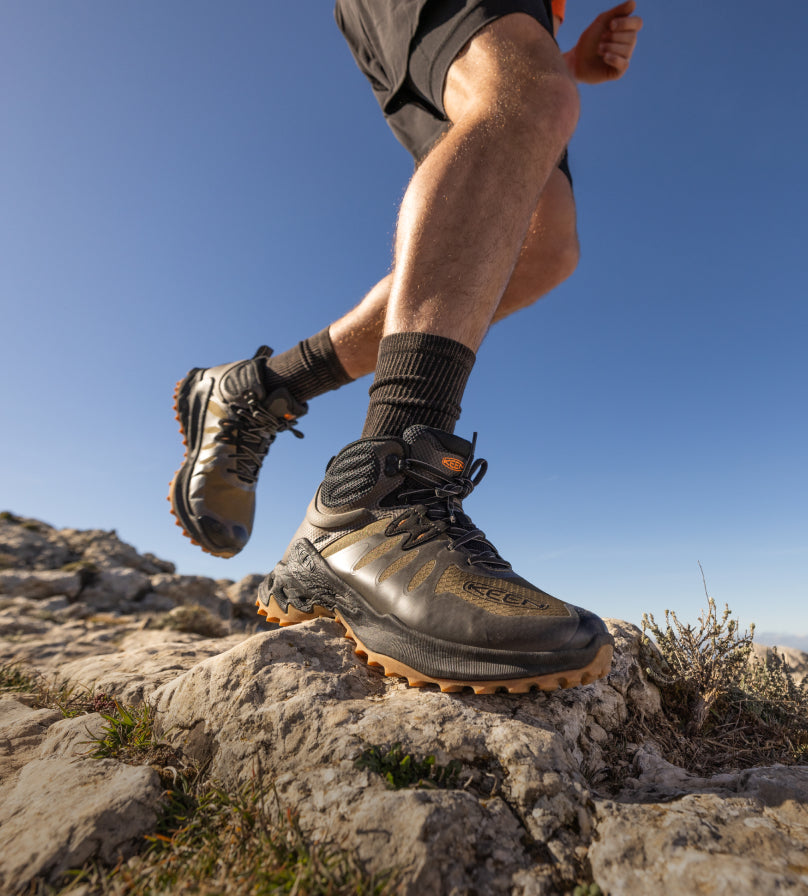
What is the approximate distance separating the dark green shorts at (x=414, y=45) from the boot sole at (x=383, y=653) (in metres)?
1.97

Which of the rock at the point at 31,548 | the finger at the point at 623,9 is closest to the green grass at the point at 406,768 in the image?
the finger at the point at 623,9

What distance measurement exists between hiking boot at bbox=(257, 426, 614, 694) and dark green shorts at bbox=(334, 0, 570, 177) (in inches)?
59.9

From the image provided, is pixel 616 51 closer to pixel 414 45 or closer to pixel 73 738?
pixel 414 45

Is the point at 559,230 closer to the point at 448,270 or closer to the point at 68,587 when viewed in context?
the point at 448,270

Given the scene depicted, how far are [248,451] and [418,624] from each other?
71.9 inches

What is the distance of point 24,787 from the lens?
1204 mm

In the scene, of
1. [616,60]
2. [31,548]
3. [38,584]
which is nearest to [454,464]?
[616,60]

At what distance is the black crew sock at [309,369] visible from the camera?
289cm

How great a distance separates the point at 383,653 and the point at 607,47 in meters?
3.29

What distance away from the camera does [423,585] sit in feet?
5.05

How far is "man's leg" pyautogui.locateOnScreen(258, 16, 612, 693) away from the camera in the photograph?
1601 millimetres

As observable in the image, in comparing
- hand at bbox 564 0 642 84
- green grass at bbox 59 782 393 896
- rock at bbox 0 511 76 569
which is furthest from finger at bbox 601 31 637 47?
rock at bbox 0 511 76 569

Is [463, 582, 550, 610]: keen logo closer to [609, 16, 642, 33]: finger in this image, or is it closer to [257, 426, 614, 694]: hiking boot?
[257, 426, 614, 694]: hiking boot

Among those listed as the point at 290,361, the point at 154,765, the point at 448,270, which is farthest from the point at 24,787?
the point at 290,361
